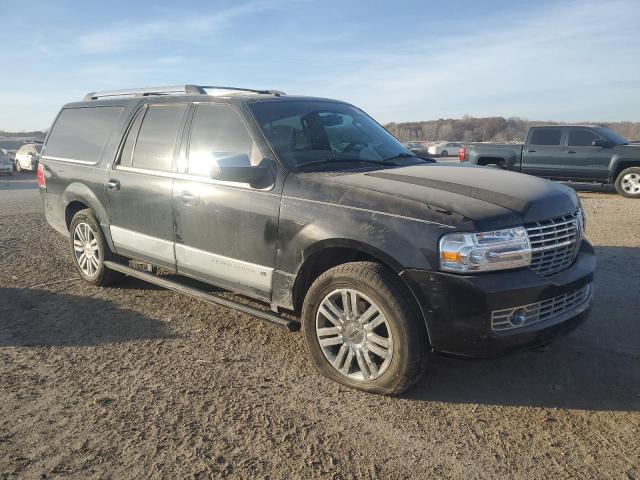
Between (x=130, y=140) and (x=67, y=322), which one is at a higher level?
(x=130, y=140)

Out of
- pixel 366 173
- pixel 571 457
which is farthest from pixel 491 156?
pixel 571 457

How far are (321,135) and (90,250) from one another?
9.71 ft

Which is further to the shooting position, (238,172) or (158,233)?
(158,233)

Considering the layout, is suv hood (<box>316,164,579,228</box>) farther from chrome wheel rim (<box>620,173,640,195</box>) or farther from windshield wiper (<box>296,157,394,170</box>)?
chrome wheel rim (<box>620,173,640,195</box>)

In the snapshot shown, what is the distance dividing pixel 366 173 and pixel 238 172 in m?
0.92

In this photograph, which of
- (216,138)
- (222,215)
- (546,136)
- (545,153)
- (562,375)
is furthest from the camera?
(546,136)

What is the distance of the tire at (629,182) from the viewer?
505 inches

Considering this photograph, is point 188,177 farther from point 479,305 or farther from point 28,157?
point 28,157

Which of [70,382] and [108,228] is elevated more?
[108,228]

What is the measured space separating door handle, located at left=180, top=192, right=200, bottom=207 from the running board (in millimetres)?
766

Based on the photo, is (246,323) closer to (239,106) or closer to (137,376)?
(137,376)

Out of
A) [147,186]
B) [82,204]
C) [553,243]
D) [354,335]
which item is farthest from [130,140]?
[553,243]

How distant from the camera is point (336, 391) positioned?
10.9 ft

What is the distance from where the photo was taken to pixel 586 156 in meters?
13.5
